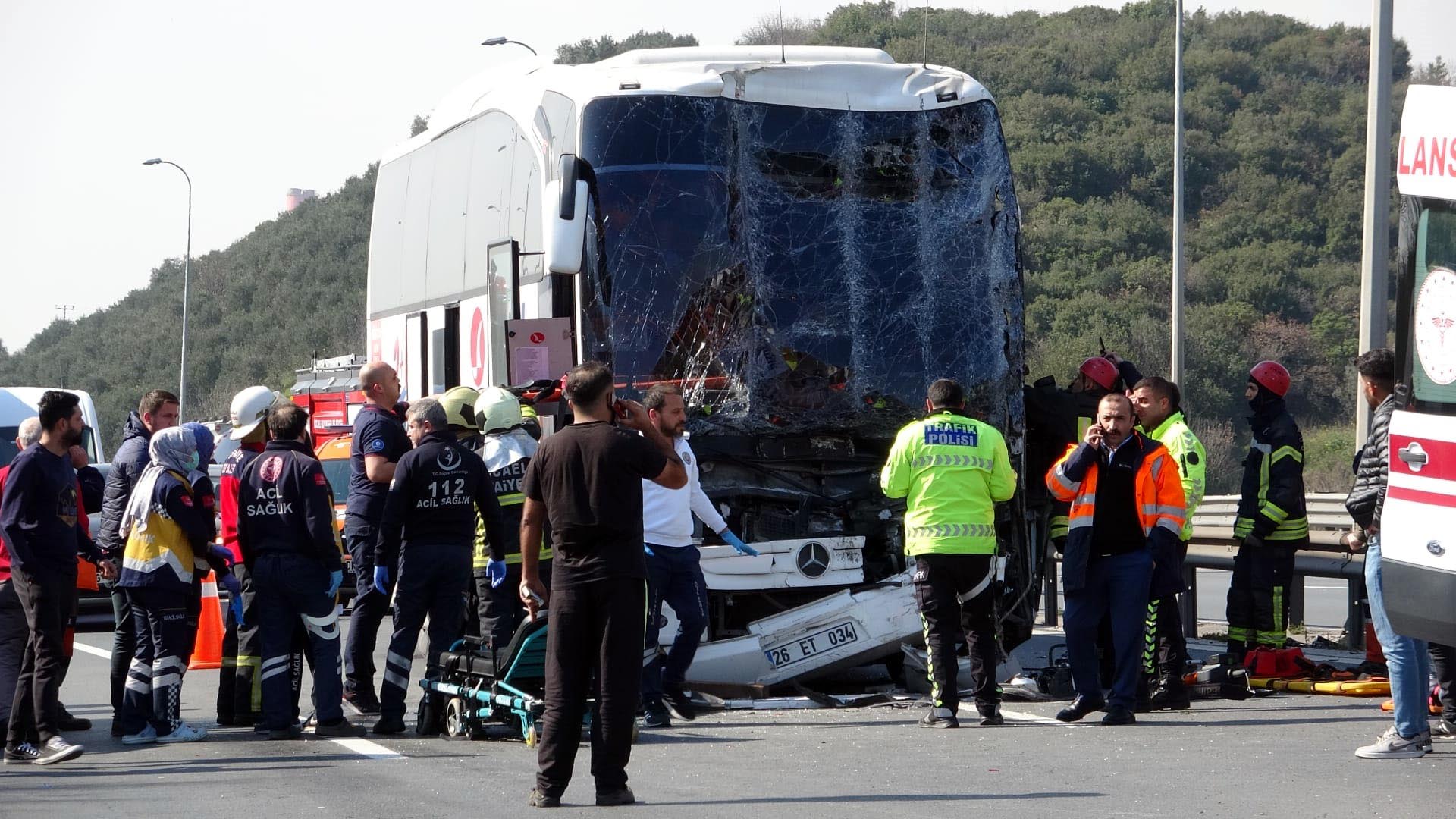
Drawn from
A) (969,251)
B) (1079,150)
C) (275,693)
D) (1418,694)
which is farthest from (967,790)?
(1079,150)

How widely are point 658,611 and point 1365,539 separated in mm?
3516

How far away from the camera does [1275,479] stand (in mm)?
11109

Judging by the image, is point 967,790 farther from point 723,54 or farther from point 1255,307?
point 1255,307

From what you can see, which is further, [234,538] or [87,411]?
[87,411]

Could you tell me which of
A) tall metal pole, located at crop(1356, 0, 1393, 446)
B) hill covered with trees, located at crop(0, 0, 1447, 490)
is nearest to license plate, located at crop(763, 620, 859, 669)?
tall metal pole, located at crop(1356, 0, 1393, 446)

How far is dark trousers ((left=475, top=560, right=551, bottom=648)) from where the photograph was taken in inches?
388

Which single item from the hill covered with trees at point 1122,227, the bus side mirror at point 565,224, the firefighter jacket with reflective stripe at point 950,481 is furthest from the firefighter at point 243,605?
the hill covered with trees at point 1122,227

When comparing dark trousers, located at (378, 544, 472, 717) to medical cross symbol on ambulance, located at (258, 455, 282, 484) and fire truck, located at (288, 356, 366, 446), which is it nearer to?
medical cross symbol on ambulance, located at (258, 455, 282, 484)

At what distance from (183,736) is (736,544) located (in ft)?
10.3

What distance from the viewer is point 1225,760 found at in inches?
321

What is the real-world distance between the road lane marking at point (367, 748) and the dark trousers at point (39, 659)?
1.38m

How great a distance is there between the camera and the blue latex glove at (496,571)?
967 cm

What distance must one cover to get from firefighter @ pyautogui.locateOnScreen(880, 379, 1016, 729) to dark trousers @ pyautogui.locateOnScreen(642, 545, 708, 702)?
3.81 ft

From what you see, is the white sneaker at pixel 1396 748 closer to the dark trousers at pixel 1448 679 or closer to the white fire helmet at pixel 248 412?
the dark trousers at pixel 1448 679
